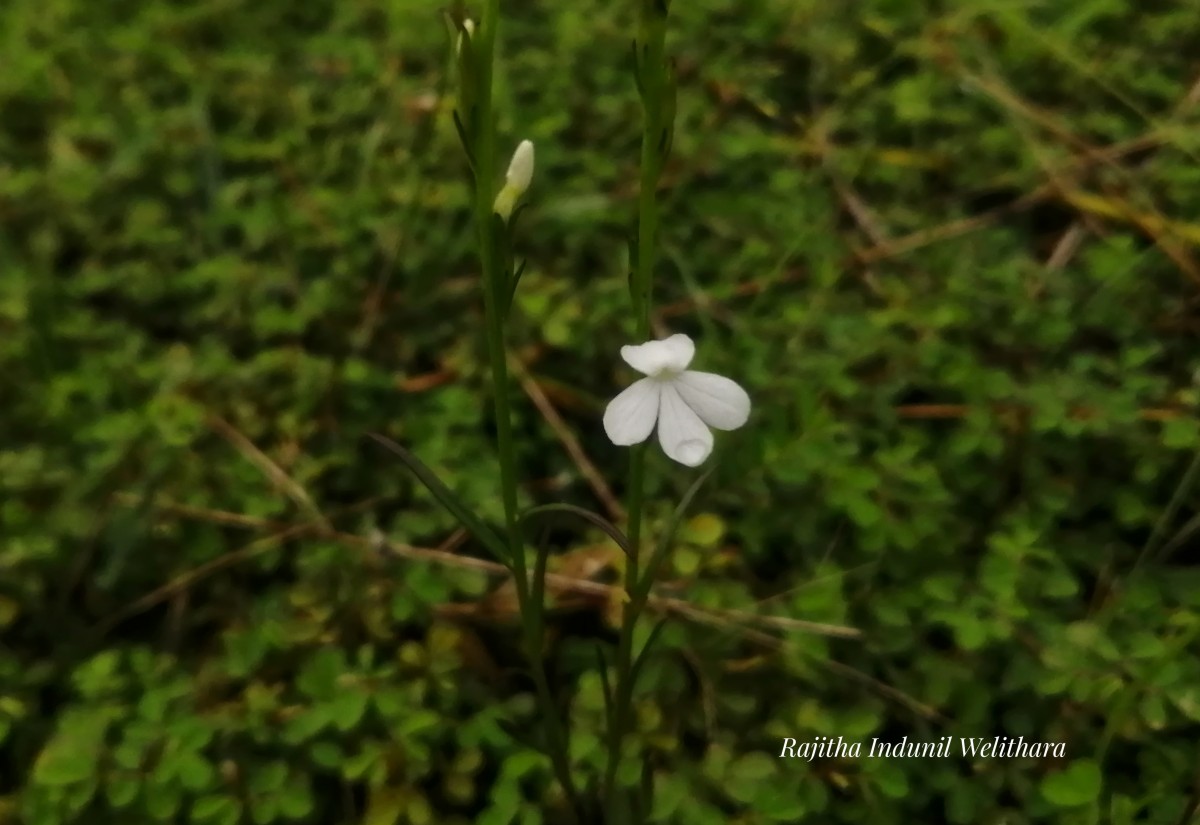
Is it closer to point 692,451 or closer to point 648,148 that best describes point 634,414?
point 692,451

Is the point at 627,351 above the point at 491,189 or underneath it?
underneath

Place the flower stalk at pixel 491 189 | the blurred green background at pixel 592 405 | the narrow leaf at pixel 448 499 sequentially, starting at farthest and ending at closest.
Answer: the blurred green background at pixel 592 405 < the narrow leaf at pixel 448 499 < the flower stalk at pixel 491 189

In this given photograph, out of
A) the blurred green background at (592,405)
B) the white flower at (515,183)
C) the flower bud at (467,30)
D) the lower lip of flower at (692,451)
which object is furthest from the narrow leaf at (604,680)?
the flower bud at (467,30)

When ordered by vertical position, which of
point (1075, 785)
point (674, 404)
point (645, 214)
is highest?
point (645, 214)

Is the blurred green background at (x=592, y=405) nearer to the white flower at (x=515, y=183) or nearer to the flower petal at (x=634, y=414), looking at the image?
the flower petal at (x=634, y=414)

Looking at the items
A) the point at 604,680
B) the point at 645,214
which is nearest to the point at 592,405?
the point at 604,680

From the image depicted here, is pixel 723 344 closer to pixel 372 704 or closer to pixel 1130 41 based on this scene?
pixel 372 704
